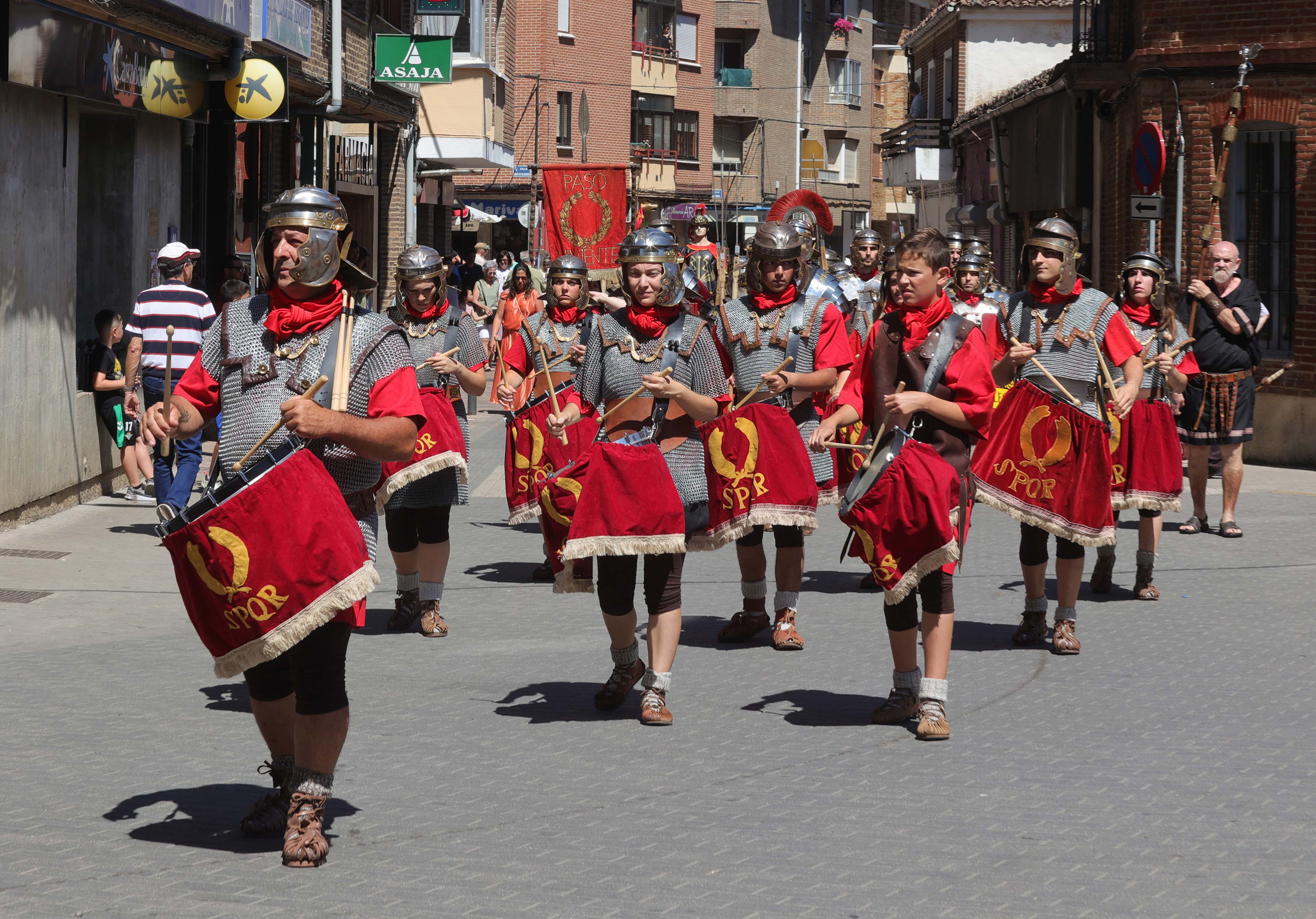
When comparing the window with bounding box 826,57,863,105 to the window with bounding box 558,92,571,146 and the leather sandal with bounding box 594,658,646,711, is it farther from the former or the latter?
the leather sandal with bounding box 594,658,646,711

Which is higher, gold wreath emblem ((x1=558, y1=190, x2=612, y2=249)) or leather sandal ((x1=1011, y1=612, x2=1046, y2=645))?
gold wreath emblem ((x1=558, y1=190, x2=612, y2=249))

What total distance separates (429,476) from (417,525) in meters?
0.33

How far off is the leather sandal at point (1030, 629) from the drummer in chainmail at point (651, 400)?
2.26m

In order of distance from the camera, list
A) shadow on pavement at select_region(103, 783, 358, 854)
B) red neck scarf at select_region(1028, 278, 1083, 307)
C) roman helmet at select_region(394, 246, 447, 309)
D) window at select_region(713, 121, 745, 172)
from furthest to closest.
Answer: window at select_region(713, 121, 745, 172)
roman helmet at select_region(394, 246, 447, 309)
red neck scarf at select_region(1028, 278, 1083, 307)
shadow on pavement at select_region(103, 783, 358, 854)

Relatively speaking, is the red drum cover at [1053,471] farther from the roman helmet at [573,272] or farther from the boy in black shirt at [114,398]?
the boy in black shirt at [114,398]

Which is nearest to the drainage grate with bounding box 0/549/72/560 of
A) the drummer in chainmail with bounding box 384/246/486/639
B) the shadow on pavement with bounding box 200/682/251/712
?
the drummer in chainmail with bounding box 384/246/486/639

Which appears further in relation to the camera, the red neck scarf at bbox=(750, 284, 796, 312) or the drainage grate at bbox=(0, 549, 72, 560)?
the drainage grate at bbox=(0, 549, 72, 560)

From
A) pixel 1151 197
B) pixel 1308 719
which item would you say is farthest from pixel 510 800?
pixel 1151 197

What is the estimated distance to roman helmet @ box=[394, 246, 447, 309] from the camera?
9547mm

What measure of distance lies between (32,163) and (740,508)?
276 inches

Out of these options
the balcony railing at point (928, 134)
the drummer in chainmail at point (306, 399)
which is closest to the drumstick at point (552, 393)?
the drummer in chainmail at point (306, 399)

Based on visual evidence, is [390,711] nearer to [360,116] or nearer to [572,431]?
[572,431]

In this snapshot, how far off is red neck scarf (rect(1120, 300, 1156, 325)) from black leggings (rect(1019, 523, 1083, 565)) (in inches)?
83.6

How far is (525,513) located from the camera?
1109 cm
